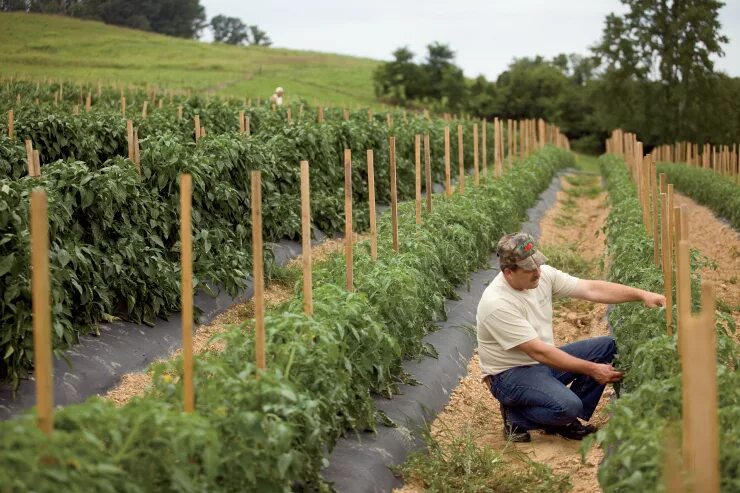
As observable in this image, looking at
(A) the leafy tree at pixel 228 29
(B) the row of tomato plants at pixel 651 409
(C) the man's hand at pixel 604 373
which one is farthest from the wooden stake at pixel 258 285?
(A) the leafy tree at pixel 228 29

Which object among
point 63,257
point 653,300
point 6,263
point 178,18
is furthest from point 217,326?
point 178,18

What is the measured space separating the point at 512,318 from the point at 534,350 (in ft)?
0.77

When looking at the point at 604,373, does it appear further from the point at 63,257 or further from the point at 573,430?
the point at 63,257

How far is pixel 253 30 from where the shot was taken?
93.1 metres

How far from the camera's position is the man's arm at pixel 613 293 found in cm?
578

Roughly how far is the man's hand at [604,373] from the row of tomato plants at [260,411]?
122 cm

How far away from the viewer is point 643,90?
137 ft

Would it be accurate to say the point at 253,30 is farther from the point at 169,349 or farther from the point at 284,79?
the point at 169,349

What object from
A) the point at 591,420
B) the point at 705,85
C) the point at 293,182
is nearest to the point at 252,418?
the point at 591,420

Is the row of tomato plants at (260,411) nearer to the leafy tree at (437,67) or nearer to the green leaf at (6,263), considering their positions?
the green leaf at (6,263)

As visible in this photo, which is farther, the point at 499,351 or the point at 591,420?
the point at 591,420

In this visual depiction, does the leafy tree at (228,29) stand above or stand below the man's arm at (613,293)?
above

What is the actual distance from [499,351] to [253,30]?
296 feet

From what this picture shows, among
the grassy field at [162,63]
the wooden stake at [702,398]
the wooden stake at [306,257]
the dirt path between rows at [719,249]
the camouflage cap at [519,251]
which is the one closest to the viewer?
the wooden stake at [702,398]
